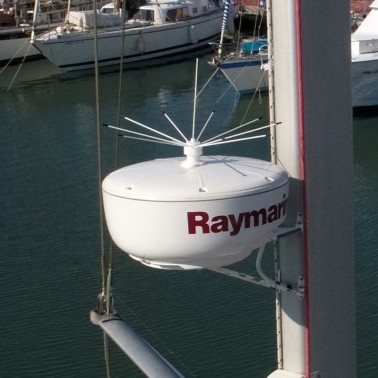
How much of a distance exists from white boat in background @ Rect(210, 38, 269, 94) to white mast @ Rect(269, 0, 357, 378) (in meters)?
14.5

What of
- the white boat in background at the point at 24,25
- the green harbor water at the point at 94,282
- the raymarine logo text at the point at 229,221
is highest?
the white boat in background at the point at 24,25

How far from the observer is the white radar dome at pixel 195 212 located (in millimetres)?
2881

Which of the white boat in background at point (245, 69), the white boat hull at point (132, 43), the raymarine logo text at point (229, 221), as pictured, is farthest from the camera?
the white boat hull at point (132, 43)

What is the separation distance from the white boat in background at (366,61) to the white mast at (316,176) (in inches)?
510

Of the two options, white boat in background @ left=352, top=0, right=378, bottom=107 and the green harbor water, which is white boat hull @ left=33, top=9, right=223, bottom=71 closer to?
the green harbor water

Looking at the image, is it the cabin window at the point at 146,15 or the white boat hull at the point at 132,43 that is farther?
the cabin window at the point at 146,15

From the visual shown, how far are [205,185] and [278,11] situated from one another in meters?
0.57

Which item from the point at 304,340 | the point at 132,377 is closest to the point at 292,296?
the point at 304,340

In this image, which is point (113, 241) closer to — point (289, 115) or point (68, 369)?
point (289, 115)

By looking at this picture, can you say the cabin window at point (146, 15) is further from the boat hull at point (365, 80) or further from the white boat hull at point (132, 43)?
the boat hull at point (365, 80)

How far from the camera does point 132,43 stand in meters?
23.9

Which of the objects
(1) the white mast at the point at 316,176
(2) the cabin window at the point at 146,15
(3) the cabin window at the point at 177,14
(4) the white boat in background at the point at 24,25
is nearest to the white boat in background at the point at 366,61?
(3) the cabin window at the point at 177,14

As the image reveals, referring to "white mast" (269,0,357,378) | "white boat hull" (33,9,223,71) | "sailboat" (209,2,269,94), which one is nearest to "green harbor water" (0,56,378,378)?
"sailboat" (209,2,269,94)

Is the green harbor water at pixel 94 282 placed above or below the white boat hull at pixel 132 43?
below
